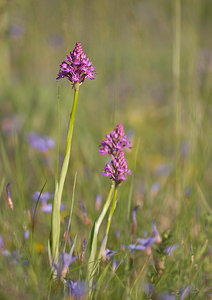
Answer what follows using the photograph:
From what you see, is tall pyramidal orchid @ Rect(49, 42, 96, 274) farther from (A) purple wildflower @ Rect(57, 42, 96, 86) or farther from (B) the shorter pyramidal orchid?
(B) the shorter pyramidal orchid

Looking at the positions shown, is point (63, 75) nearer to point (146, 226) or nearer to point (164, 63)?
point (146, 226)

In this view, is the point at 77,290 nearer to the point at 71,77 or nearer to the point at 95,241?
the point at 95,241

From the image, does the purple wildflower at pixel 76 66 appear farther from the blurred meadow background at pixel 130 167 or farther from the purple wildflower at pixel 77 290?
the purple wildflower at pixel 77 290

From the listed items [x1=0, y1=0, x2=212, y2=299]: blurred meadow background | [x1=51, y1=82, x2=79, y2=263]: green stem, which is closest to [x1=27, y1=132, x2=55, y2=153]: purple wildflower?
[x1=0, y1=0, x2=212, y2=299]: blurred meadow background

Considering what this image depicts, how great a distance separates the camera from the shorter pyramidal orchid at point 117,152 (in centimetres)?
94

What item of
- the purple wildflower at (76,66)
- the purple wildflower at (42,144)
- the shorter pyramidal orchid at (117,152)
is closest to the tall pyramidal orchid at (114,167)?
the shorter pyramidal orchid at (117,152)

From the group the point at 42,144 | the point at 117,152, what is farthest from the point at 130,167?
the point at 117,152

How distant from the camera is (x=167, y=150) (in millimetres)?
3047

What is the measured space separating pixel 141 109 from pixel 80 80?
3.14 meters

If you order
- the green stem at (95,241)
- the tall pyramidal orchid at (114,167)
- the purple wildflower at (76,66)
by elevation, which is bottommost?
the green stem at (95,241)

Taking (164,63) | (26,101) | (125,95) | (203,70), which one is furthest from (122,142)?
(164,63)

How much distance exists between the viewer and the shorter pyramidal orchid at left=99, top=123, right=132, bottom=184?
94cm

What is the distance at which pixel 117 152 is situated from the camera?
964 millimetres

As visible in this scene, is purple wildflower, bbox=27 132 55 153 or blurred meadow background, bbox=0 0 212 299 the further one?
purple wildflower, bbox=27 132 55 153
